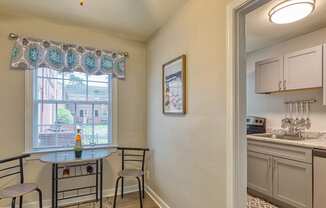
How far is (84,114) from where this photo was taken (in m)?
2.87

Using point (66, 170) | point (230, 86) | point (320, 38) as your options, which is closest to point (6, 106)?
point (66, 170)

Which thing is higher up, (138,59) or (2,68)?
(138,59)

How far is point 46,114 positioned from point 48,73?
56cm

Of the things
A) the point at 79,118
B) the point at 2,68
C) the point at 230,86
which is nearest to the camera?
the point at 230,86

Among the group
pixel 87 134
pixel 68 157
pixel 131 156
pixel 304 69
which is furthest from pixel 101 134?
pixel 304 69

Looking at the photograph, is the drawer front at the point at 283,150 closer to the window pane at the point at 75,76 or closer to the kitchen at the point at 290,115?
the kitchen at the point at 290,115

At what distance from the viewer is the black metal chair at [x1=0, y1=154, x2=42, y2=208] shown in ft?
6.38

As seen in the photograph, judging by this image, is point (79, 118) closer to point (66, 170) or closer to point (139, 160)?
point (66, 170)

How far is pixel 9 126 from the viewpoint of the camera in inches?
94.1

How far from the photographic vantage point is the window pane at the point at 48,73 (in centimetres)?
260

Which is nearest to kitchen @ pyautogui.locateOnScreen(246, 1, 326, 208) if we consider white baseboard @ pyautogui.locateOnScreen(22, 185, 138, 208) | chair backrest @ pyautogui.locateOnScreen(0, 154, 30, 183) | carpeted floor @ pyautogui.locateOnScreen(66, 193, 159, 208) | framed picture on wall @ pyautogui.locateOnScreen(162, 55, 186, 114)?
framed picture on wall @ pyautogui.locateOnScreen(162, 55, 186, 114)

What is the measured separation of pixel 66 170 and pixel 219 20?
2.59 meters

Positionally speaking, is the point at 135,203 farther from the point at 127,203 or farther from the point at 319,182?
the point at 319,182

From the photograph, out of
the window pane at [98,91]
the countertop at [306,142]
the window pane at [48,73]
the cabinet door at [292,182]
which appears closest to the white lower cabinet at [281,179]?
the cabinet door at [292,182]
